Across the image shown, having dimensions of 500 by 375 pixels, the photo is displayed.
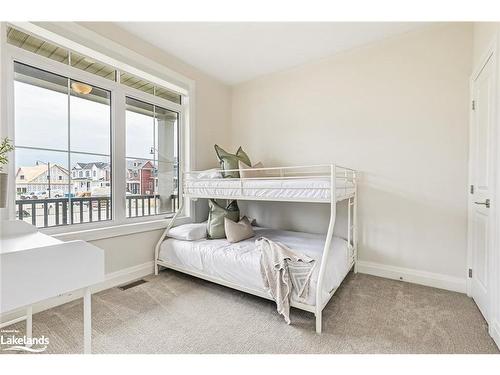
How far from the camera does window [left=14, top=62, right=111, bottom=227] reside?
6.25ft

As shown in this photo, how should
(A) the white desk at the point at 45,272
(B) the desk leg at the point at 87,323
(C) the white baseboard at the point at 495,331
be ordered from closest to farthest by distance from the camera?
(A) the white desk at the point at 45,272 → (B) the desk leg at the point at 87,323 → (C) the white baseboard at the point at 495,331

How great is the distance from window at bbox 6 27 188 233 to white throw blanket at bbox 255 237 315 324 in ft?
5.43

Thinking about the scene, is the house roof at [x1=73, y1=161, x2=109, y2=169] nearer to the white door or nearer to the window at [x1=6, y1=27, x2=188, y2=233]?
the window at [x1=6, y1=27, x2=188, y2=233]

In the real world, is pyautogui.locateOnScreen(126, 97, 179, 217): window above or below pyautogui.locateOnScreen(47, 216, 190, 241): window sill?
above

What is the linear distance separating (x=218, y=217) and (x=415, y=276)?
2.13 m

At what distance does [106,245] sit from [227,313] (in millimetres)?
1355

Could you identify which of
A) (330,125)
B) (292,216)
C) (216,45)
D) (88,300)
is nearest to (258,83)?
(216,45)

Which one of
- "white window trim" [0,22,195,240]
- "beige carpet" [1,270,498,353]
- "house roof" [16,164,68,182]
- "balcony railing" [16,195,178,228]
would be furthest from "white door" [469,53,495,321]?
"house roof" [16,164,68,182]

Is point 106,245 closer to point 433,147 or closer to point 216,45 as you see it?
point 216,45

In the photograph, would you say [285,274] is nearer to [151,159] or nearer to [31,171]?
[151,159]

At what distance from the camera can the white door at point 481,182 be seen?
173cm

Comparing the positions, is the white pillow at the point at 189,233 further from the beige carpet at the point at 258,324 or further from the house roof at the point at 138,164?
the house roof at the point at 138,164

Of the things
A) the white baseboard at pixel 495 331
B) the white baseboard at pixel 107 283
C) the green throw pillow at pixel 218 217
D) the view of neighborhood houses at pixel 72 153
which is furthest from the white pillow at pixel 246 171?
the white baseboard at pixel 495 331

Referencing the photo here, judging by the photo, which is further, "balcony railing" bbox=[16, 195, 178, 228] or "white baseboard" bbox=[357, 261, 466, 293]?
"white baseboard" bbox=[357, 261, 466, 293]
